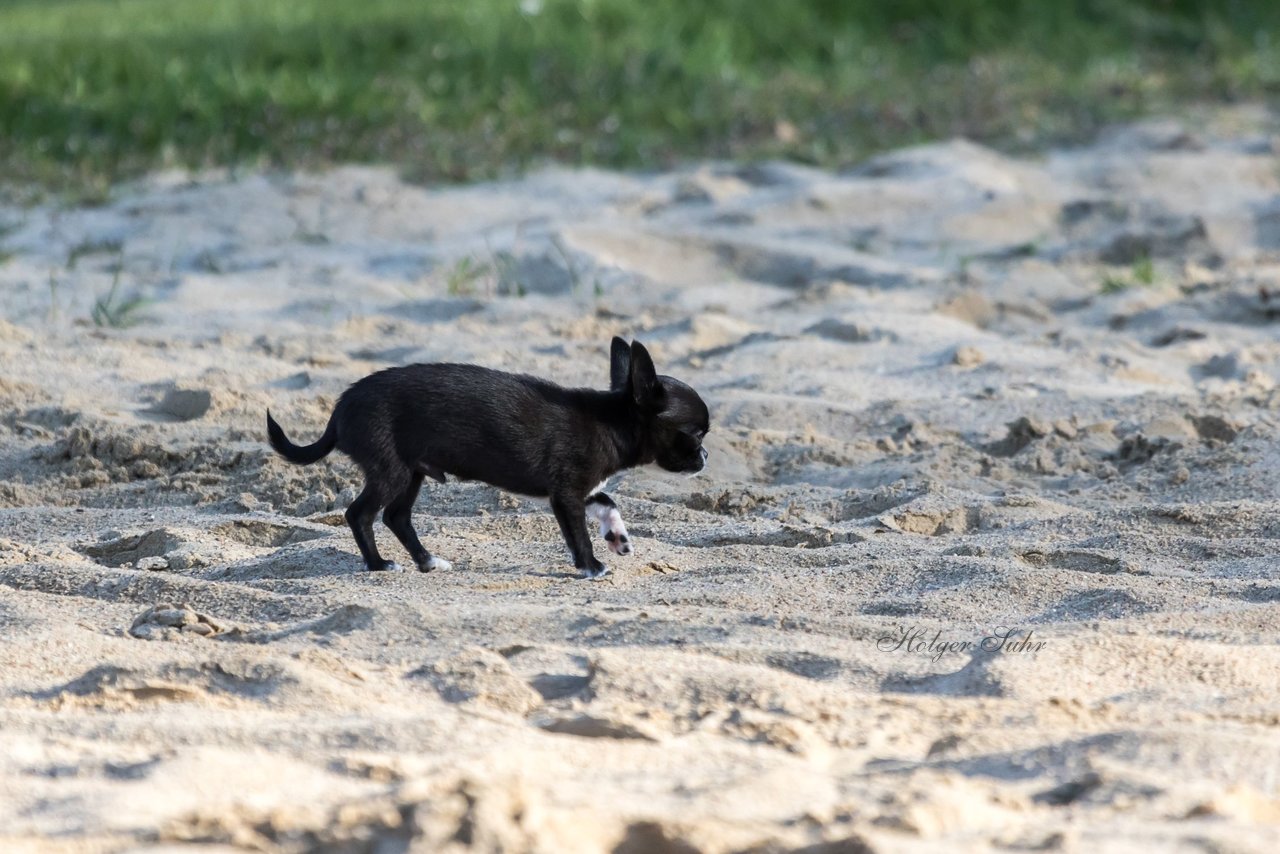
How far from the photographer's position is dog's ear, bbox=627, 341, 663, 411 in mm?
5012

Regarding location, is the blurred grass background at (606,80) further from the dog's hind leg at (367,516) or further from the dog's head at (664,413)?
the dog's hind leg at (367,516)

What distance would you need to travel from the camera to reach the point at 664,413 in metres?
5.13

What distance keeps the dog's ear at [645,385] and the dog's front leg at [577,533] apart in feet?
1.21

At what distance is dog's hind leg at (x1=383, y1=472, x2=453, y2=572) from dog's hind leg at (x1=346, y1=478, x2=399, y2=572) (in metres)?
0.07

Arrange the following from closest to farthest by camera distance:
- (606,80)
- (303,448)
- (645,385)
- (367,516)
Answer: (367,516) < (303,448) < (645,385) < (606,80)

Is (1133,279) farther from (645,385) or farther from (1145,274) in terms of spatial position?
(645,385)

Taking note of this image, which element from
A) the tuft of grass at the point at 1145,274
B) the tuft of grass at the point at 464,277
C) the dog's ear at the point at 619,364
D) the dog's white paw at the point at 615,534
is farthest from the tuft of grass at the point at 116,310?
the tuft of grass at the point at 1145,274

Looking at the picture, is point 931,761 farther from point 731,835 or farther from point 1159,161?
point 1159,161

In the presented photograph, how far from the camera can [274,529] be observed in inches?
200

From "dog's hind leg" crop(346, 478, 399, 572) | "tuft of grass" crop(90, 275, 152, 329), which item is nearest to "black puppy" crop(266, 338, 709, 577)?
"dog's hind leg" crop(346, 478, 399, 572)

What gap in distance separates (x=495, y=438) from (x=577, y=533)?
35 cm

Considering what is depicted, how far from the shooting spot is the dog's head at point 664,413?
509 centimetres

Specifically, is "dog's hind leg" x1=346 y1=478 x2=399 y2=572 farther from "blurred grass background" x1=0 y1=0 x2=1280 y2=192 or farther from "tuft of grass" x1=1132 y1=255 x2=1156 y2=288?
"blurred grass background" x1=0 y1=0 x2=1280 y2=192

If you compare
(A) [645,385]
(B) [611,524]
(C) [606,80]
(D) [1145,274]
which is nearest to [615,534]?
(B) [611,524]
